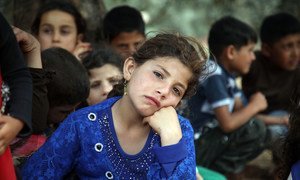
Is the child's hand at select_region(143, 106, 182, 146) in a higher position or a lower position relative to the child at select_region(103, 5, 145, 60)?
higher

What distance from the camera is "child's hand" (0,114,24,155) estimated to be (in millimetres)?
2509

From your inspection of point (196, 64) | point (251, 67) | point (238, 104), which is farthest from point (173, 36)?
point (251, 67)

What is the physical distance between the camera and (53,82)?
12.0 feet

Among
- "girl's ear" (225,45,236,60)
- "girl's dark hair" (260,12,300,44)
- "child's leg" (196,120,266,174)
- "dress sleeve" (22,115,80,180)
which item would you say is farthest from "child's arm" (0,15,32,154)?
"girl's dark hair" (260,12,300,44)

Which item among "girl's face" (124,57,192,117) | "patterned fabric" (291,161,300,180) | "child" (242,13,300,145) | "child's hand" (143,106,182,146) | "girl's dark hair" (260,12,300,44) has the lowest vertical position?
"child" (242,13,300,145)

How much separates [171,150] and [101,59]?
5.35 ft

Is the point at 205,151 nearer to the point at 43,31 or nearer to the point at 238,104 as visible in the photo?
the point at 238,104

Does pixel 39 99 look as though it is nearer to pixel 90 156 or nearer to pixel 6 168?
pixel 90 156

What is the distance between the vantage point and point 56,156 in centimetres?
301

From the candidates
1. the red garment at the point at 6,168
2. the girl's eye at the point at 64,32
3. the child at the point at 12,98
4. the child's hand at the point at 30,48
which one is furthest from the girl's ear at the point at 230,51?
the red garment at the point at 6,168

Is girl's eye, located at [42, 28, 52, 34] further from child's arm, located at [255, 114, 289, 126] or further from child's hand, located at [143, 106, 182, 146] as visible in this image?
child's hand, located at [143, 106, 182, 146]

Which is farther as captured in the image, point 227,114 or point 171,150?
point 227,114

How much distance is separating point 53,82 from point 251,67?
302 centimetres

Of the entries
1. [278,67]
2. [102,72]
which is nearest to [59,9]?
[102,72]
